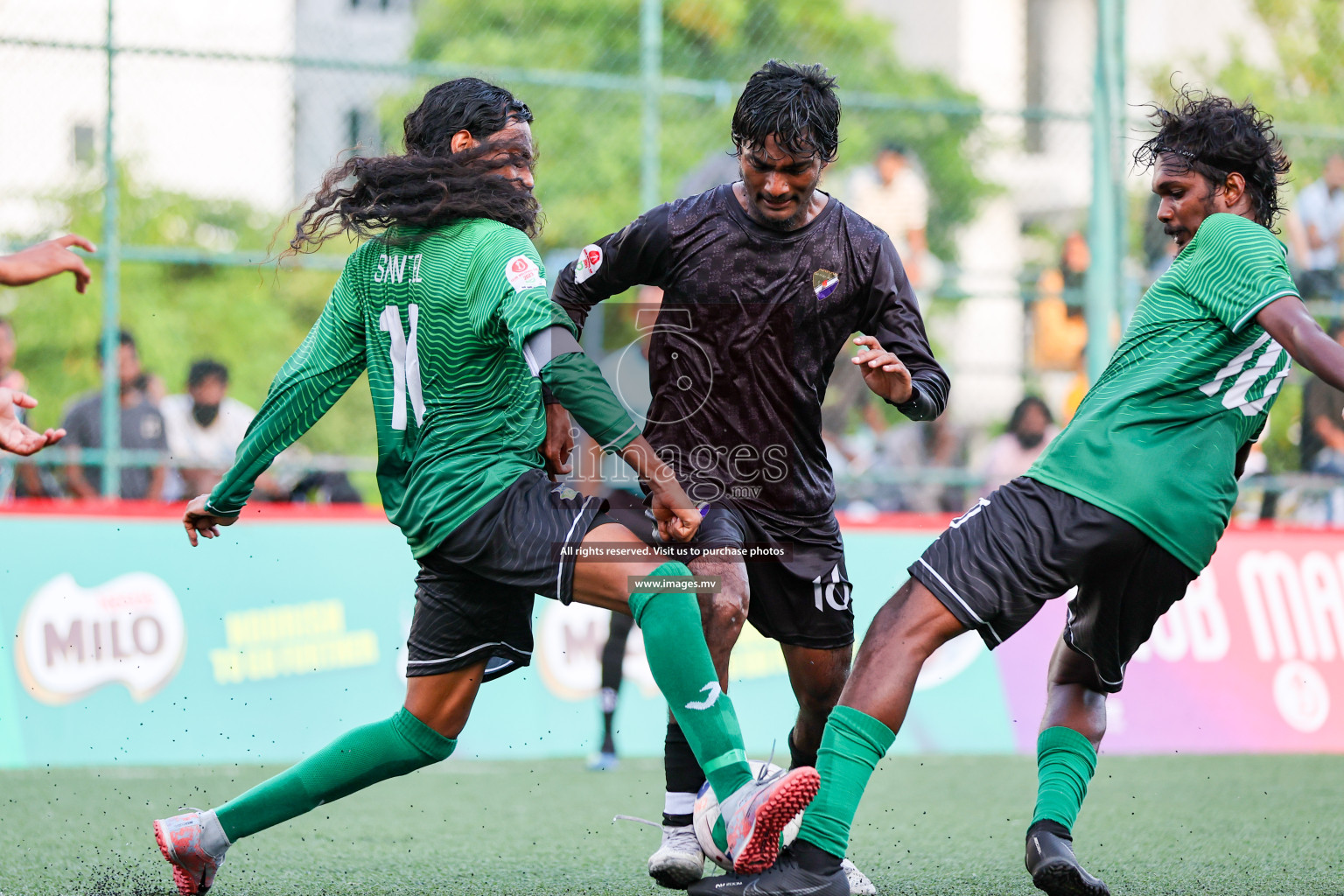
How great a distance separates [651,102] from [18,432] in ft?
20.2

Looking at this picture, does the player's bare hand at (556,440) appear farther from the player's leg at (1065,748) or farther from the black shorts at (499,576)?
the player's leg at (1065,748)

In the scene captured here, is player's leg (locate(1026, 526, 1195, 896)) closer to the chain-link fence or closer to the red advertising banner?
the chain-link fence

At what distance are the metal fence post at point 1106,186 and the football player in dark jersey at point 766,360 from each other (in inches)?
214

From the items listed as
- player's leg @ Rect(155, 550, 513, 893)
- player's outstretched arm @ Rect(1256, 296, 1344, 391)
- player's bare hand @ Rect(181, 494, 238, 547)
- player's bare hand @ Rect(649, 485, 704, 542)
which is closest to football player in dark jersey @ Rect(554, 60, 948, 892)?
player's bare hand @ Rect(649, 485, 704, 542)

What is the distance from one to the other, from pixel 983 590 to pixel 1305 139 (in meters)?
8.19

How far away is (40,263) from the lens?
12.9 feet

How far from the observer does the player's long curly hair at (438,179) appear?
3.74 meters

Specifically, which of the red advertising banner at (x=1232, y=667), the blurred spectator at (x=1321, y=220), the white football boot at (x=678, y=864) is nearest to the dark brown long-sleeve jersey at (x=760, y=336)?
the white football boot at (x=678, y=864)

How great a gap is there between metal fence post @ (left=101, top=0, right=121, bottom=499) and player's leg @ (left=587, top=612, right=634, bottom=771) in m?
3.10

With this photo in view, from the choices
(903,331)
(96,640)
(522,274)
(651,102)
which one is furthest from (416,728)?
(651,102)

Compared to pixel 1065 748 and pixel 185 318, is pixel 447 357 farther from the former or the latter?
pixel 185 318

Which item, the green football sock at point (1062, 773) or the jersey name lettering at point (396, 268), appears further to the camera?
the green football sock at point (1062, 773)

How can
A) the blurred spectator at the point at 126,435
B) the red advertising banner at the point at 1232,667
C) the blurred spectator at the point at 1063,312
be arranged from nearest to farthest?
the red advertising banner at the point at 1232,667 → the blurred spectator at the point at 126,435 → the blurred spectator at the point at 1063,312

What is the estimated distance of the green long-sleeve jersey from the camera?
3.56 metres
